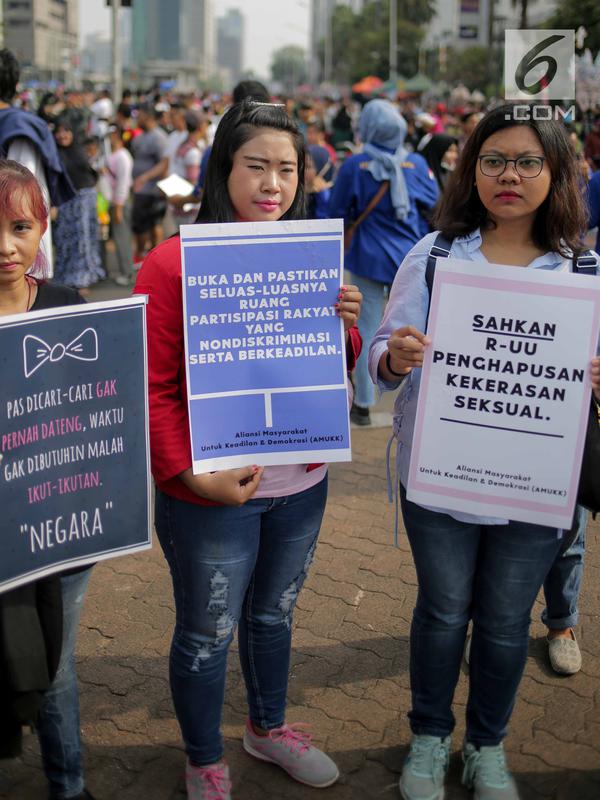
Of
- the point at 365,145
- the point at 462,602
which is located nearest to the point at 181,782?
the point at 462,602

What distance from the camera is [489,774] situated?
283 cm

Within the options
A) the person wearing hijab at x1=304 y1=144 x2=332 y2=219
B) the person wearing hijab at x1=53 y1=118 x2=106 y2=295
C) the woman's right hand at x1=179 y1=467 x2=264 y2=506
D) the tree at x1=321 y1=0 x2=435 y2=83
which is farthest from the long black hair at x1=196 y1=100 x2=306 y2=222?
the tree at x1=321 y1=0 x2=435 y2=83

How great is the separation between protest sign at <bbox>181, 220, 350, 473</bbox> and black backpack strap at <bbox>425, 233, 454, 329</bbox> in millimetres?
240

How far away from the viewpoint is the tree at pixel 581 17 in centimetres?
2879

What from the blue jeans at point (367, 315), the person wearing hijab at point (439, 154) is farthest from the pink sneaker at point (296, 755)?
the person wearing hijab at point (439, 154)

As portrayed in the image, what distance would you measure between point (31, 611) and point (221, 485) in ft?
1.80

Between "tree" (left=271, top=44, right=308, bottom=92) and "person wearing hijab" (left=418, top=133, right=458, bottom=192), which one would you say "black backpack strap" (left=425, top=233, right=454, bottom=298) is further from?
"tree" (left=271, top=44, right=308, bottom=92)

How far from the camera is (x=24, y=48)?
11638 cm

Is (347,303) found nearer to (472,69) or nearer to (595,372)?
(595,372)

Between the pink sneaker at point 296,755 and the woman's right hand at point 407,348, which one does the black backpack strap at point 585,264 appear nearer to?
the woman's right hand at point 407,348

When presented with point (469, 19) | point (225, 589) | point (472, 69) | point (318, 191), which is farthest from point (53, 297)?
point (469, 19)

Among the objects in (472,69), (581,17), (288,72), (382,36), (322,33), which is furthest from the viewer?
(288,72)

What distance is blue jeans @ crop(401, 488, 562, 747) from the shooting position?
2.66 metres

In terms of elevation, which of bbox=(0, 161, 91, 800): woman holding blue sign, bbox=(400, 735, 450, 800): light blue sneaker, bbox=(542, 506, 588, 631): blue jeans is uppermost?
bbox=(0, 161, 91, 800): woman holding blue sign
